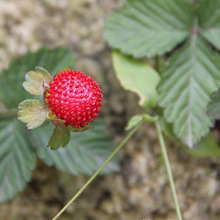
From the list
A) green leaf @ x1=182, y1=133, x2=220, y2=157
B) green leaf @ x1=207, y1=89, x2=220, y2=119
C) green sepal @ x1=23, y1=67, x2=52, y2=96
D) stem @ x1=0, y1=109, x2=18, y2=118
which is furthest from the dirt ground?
green sepal @ x1=23, y1=67, x2=52, y2=96

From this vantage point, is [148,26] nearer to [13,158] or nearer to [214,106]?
[214,106]

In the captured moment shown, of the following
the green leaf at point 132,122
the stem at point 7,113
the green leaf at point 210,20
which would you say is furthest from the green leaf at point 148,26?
the stem at point 7,113

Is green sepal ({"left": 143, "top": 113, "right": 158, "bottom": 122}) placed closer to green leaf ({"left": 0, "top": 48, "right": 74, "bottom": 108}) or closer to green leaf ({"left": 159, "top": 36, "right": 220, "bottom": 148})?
green leaf ({"left": 159, "top": 36, "right": 220, "bottom": 148})

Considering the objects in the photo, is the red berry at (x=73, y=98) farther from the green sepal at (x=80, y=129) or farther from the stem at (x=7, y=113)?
the stem at (x=7, y=113)

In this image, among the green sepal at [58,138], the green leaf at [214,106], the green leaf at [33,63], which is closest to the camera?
the green sepal at [58,138]

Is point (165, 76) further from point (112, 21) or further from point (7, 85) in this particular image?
point (7, 85)

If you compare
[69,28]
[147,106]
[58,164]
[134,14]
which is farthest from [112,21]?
[58,164]
